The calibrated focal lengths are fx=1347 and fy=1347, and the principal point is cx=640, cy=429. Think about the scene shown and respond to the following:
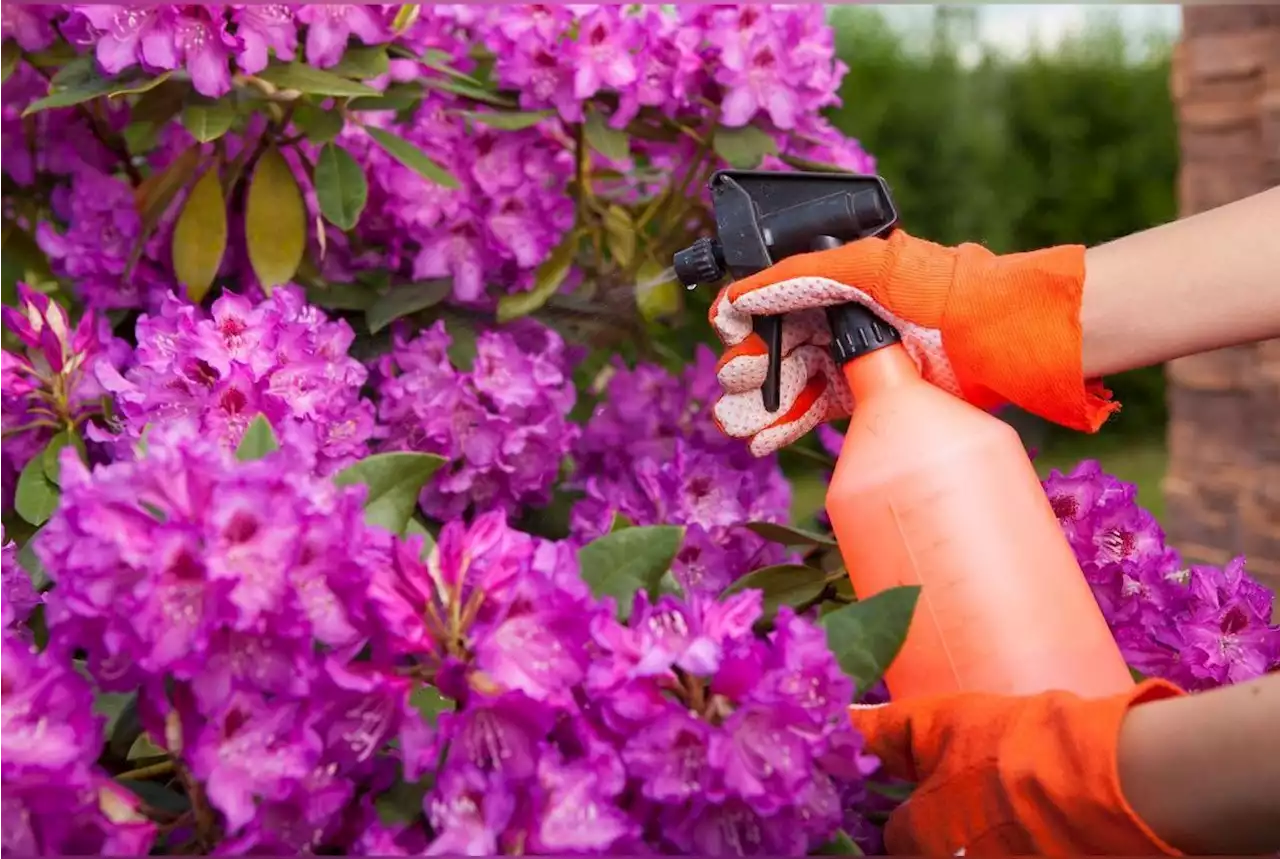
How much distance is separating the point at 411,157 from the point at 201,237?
0.62 ft

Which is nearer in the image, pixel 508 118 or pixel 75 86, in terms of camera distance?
pixel 75 86

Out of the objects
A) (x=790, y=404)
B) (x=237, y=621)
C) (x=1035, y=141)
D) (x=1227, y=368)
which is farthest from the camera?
(x=1035, y=141)

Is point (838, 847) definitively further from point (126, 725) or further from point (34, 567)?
point (34, 567)

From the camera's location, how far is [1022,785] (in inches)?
26.9

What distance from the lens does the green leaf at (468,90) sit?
121 cm

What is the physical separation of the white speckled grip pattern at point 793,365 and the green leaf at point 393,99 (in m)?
0.39

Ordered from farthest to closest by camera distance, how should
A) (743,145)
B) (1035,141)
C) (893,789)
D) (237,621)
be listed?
(1035,141) → (743,145) → (893,789) → (237,621)

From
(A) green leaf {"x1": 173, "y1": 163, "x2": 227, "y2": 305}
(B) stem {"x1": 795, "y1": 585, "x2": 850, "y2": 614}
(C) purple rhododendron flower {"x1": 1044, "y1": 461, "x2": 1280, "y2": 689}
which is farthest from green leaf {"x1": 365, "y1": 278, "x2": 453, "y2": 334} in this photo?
(C) purple rhododendron flower {"x1": 1044, "y1": 461, "x2": 1280, "y2": 689}

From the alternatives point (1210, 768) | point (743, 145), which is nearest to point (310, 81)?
point (743, 145)

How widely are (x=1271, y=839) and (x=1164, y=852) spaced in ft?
0.17

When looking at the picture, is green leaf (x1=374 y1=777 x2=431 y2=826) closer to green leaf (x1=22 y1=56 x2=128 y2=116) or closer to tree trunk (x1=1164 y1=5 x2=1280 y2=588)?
green leaf (x1=22 y1=56 x2=128 y2=116)

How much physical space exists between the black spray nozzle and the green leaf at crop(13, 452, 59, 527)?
0.46 metres

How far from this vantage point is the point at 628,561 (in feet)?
2.29

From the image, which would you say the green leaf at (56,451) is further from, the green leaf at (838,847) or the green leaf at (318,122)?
the green leaf at (838,847)
